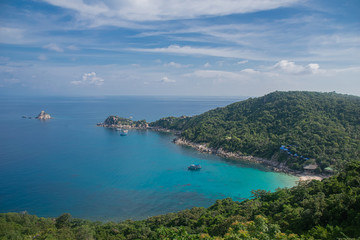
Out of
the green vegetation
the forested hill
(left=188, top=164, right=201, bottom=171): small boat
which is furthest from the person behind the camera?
the green vegetation

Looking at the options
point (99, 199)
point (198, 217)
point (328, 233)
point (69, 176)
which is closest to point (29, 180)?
point (69, 176)

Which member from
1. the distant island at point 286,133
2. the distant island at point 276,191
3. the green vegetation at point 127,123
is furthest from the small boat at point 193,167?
the green vegetation at point 127,123

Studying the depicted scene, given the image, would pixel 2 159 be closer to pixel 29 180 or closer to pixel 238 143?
pixel 29 180

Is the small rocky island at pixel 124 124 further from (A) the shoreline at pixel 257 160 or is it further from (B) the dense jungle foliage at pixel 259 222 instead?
(B) the dense jungle foliage at pixel 259 222

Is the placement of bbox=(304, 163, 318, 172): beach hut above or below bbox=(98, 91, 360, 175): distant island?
below

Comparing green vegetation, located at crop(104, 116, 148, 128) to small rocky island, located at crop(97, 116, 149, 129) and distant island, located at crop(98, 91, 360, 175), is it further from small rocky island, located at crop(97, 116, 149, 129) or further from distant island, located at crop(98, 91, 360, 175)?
distant island, located at crop(98, 91, 360, 175)

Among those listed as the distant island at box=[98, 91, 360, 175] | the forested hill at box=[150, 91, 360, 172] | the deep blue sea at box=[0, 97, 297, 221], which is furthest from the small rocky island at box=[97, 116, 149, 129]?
the deep blue sea at box=[0, 97, 297, 221]

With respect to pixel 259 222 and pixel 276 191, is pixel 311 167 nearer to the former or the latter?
pixel 276 191
